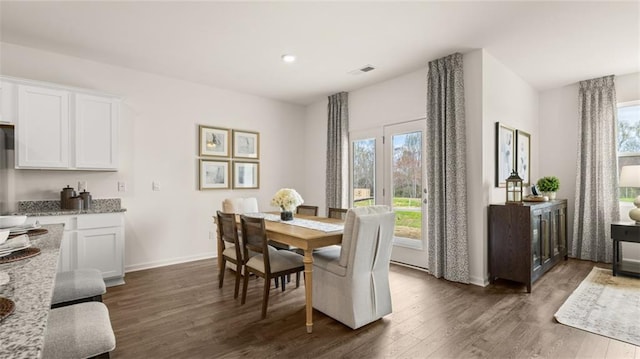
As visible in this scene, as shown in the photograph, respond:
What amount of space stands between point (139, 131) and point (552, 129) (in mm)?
6202

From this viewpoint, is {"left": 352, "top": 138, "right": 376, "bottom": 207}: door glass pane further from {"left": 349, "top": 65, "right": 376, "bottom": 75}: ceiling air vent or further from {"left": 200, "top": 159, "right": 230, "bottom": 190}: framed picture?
{"left": 200, "top": 159, "right": 230, "bottom": 190}: framed picture

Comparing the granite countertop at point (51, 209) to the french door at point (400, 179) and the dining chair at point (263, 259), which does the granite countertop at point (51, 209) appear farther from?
the french door at point (400, 179)

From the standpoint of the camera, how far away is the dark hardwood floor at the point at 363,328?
2.17 metres

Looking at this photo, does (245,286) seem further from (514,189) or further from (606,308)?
(606,308)

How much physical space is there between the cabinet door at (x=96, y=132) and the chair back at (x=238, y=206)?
1.38 m

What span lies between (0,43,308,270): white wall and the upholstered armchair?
2668 mm

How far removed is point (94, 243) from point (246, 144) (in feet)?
8.33

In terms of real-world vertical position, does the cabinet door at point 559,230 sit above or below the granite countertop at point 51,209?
below

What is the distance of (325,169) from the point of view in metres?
5.61

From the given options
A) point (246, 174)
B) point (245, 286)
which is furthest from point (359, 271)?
point (246, 174)

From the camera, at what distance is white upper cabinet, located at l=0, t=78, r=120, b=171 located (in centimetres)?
320

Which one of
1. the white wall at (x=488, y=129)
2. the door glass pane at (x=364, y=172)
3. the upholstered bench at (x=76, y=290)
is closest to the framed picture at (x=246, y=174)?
the door glass pane at (x=364, y=172)

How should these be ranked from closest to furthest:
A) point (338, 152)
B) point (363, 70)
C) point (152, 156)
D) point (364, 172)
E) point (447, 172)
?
1. point (447, 172)
2. point (363, 70)
3. point (152, 156)
4. point (364, 172)
5. point (338, 152)

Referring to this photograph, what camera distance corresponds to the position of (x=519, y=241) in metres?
3.32
